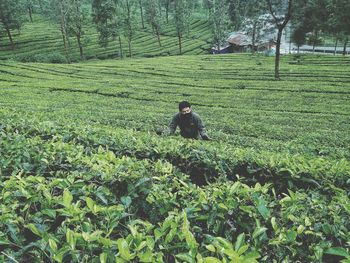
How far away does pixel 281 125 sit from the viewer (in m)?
17.8

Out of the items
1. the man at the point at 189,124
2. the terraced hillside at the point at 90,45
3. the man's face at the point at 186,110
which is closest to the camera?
the man's face at the point at 186,110

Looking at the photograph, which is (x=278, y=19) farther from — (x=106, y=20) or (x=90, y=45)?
(x=90, y=45)

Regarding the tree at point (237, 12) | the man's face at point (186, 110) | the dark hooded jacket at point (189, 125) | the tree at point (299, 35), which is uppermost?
→ the man's face at point (186, 110)

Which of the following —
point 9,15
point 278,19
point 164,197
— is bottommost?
point 278,19

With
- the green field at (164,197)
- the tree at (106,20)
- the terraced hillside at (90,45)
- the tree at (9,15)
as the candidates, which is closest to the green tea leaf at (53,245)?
the green field at (164,197)

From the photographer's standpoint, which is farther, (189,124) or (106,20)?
(106,20)

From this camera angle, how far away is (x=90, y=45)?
67438mm

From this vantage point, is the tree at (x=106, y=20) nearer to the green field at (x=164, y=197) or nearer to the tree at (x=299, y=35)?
the tree at (x=299, y=35)

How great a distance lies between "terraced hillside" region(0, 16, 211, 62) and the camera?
2332 inches

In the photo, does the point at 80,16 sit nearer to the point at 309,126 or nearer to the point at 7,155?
the point at 309,126

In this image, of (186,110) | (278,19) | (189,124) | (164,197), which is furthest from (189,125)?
(278,19)

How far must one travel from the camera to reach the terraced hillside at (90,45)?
59222 mm

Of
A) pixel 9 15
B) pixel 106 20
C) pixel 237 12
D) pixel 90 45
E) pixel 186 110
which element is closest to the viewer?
pixel 186 110

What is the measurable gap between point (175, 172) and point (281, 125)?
1368 cm
